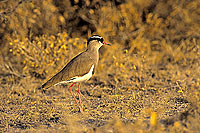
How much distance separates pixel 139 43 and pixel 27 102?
383 centimetres

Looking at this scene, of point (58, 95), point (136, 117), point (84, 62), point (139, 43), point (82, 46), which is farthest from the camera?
point (139, 43)

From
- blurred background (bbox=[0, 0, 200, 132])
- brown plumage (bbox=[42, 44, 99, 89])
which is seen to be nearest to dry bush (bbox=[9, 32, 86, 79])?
blurred background (bbox=[0, 0, 200, 132])

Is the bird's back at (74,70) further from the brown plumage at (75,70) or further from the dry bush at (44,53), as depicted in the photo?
the dry bush at (44,53)

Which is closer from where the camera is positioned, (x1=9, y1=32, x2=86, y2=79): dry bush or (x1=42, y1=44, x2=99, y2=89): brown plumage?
(x1=42, y1=44, x2=99, y2=89): brown plumage

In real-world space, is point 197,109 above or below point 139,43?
below

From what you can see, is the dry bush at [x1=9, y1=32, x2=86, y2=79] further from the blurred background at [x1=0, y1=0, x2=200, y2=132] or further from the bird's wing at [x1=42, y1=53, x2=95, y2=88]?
the bird's wing at [x1=42, y1=53, x2=95, y2=88]

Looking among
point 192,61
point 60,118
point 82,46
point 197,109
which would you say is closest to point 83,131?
point 60,118

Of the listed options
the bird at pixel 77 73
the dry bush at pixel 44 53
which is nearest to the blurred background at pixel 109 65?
the dry bush at pixel 44 53

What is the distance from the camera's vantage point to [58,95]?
6270 millimetres

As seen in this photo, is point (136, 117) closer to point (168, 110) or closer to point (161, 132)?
point (168, 110)

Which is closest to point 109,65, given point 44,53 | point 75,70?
point 44,53

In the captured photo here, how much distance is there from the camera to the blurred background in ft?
14.8

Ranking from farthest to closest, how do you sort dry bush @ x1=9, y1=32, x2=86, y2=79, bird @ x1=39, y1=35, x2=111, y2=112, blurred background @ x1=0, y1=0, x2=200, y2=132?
dry bush @ x1=9, y1=32, x2=86, y2=79, bird @ x1=39, y1=35, x2=111, y2=112, blurred background @ x1=0, y1=0, x2=200, y2=132

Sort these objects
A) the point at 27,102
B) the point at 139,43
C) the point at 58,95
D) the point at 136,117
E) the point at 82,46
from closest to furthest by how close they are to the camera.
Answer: the point at 136,117, the point at 27,102, the point at 58,95, the point at 82,46, the point at 139,43
